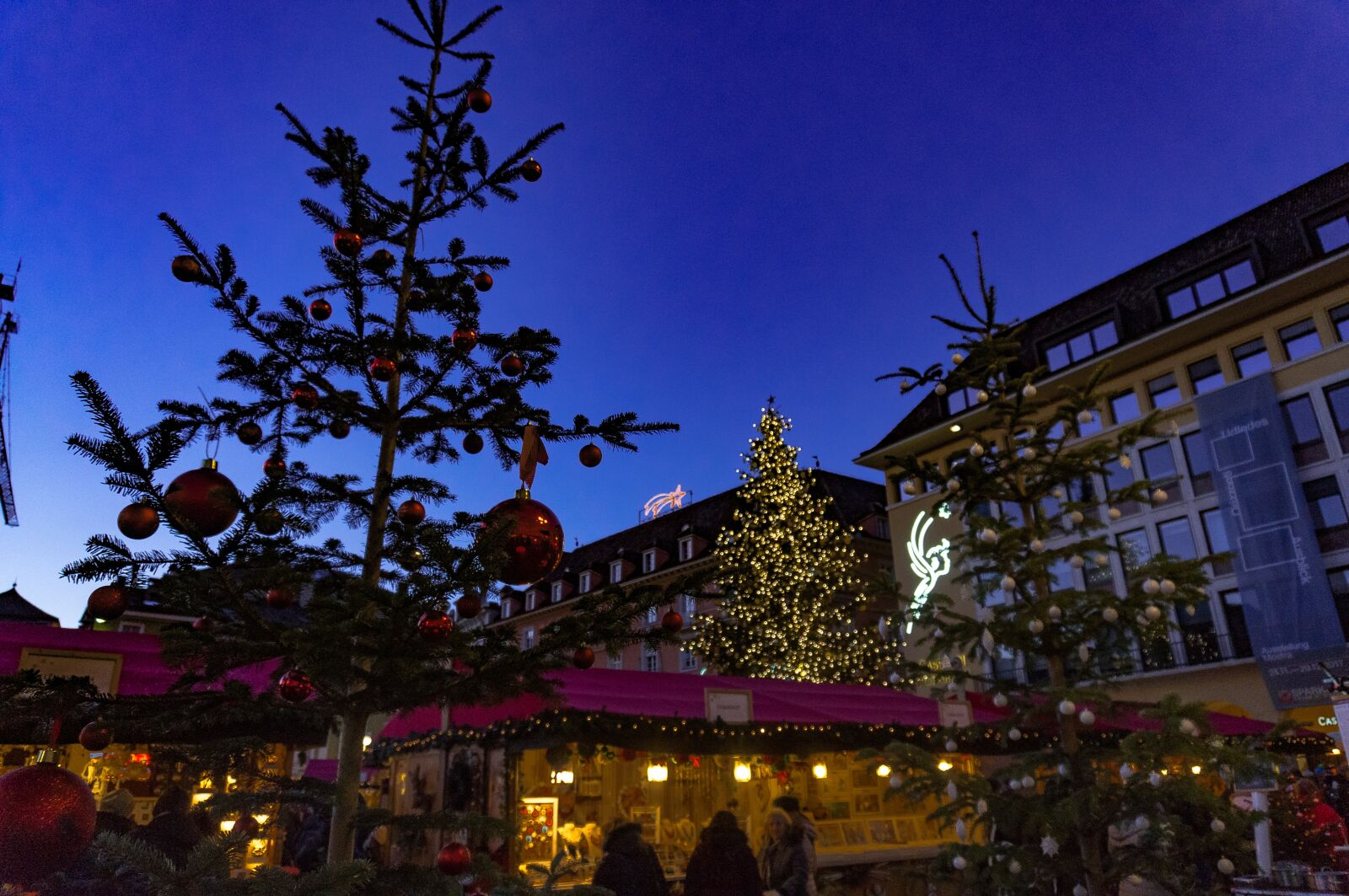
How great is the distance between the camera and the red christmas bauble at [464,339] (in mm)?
3830

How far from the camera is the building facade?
73.4 ft

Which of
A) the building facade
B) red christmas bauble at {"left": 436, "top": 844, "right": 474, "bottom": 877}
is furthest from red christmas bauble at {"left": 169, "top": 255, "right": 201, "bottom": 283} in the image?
the building facade

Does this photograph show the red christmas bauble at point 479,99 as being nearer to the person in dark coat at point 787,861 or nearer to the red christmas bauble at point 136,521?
the red christmas bauble at point 136,521

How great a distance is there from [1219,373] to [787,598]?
14.9m

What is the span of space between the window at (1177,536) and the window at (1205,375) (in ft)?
13.2

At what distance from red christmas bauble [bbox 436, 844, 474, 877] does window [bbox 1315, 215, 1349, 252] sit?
27.8m

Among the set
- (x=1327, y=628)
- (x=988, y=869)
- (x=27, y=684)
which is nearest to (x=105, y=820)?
(x=27, y=684)

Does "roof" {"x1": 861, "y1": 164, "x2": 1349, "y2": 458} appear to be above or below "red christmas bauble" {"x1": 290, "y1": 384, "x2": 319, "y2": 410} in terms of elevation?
above

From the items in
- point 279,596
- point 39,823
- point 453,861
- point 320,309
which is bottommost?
point 453,861

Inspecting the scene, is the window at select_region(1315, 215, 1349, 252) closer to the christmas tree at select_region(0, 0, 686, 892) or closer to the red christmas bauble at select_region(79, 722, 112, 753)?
the christmas tree at select_region(0, 0, 686, 892)

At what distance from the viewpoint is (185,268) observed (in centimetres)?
325

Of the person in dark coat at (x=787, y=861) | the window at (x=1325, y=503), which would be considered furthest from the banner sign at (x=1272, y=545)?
the person in dark coat at (x=787, y=861)

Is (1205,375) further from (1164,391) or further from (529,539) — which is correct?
(529,539)

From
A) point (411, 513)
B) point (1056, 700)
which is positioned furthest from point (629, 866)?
Result: point (411, 513)
